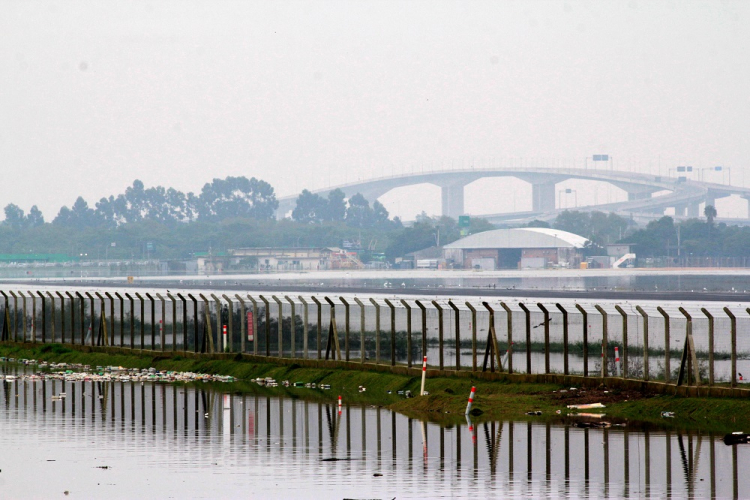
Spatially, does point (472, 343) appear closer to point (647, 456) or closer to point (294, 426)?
point (294, 426)

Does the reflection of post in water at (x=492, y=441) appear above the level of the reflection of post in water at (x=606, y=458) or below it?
below

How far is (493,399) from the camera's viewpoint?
27.8m

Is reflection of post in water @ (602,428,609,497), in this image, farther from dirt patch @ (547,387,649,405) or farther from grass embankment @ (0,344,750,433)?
dirt patch @ (547,387,649,405)

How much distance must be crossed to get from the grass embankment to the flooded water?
109 cm

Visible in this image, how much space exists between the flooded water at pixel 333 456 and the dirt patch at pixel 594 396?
2221 millimetres

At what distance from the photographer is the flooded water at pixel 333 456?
17.1 meters

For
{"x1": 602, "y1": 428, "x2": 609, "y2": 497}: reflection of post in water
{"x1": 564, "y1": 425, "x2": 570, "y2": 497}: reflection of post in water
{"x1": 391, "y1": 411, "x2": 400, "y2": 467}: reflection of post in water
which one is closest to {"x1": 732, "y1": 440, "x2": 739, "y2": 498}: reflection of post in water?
{"x1": 602, "y1": 428, "x2": 609, "y2": 497}: reflection of post in water

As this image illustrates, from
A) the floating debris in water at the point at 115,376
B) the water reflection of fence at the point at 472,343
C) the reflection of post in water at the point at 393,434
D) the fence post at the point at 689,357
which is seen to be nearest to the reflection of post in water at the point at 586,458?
the reflection of post in water at the point at 393,434

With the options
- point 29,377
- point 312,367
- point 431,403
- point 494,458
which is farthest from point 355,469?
point 29,377

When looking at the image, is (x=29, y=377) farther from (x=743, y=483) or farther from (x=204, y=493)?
(x=743, y=483)

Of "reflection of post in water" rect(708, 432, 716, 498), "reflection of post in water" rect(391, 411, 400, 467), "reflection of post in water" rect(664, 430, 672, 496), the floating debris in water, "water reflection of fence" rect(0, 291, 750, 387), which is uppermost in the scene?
"water reflection of fence" rect(0, 291, 750, 387)

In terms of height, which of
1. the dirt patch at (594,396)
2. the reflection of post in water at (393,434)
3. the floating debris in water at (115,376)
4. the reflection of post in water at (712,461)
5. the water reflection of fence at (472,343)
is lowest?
the floating debris in water at (115,376)

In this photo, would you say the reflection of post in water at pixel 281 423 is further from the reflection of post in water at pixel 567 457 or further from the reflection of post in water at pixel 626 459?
the reflection of post in water at pixel 626 459

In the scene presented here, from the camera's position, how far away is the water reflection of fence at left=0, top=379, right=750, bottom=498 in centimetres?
1767
